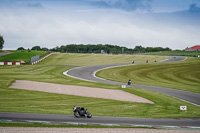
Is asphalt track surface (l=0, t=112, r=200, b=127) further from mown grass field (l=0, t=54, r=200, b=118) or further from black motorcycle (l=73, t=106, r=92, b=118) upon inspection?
mown grass field (l=0, t=54, r=200, b=118)

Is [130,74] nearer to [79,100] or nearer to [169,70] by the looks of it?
[169,70]

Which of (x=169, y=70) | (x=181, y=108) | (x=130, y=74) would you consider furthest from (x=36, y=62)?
(x=181, y=108)

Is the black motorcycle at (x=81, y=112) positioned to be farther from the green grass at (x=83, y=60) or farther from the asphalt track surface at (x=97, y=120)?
the green grass at (x=83, y=60)

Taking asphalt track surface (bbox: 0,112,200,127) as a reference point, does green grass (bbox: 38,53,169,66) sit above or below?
above

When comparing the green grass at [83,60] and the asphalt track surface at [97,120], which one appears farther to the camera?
the green grass at [83,60]

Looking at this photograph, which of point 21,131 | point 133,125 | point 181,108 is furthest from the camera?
point 181,108

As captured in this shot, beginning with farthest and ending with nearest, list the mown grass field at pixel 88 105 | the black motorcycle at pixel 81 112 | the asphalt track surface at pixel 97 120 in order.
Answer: the mown grass field at pixel 88 105 < the black motorcycle at pixel 81 112 < the asphalt track surface at pixel 97 120

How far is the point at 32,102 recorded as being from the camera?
85.7 ft

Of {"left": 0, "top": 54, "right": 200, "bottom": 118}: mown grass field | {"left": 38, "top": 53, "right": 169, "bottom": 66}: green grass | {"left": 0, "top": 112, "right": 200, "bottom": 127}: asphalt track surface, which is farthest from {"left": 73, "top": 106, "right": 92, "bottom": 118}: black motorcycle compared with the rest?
{"left": 38, "top": 53, "right": 169, "bottom": 66}: green grass

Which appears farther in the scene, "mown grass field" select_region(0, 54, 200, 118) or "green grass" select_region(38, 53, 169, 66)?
"green grass" select_region(38, 53, 169, 66)

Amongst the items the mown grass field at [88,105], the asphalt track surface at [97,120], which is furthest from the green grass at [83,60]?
the asphalt track surface at [97,120]

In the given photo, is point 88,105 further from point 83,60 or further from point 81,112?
point 83,60

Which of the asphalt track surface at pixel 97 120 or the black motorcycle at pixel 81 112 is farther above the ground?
the black motorcycle at pixel 81 112

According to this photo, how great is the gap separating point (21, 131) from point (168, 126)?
984cm
